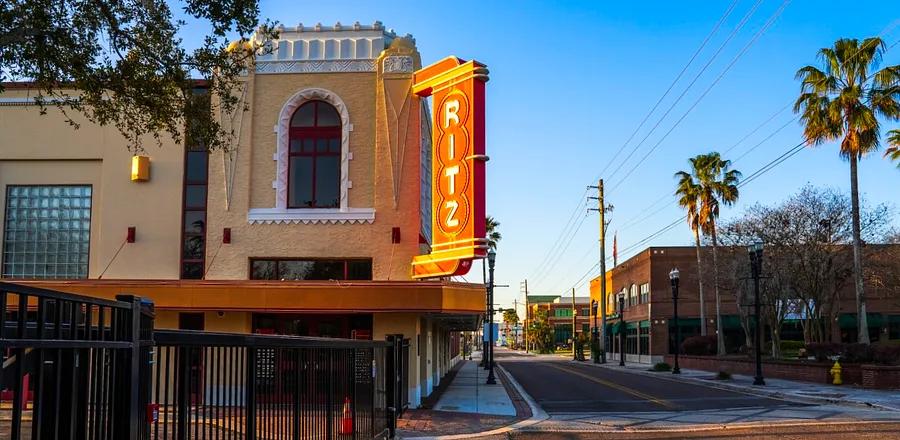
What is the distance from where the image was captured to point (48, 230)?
22375 mm

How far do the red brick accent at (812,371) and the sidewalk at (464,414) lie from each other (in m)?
11.7

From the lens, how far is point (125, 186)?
2200cm

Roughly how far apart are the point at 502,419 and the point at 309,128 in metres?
9.31

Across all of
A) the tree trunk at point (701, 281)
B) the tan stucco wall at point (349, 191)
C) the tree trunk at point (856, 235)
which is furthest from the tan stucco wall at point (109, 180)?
the tree trunk at point (701, 281)

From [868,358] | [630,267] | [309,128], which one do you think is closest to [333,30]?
[309,128]

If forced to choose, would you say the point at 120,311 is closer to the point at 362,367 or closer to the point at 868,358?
the point at 362,367

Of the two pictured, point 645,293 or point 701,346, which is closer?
point 701,346

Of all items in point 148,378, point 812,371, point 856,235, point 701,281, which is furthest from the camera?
point 701,281

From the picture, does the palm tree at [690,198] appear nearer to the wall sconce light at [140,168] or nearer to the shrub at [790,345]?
the shrub at [790,345]

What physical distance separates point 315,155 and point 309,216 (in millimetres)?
1709

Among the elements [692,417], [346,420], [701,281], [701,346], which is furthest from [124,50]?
[701,346]

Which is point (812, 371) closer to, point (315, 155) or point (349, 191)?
point (349, 191)

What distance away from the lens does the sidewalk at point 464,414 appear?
659 inches

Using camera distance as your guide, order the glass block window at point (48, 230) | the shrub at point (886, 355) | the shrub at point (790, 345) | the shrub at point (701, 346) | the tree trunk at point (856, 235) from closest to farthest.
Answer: the glass block window at point (48, 230) < the shrub at point (886, 355) < the tree trunk at point (856, 235) < the shrub at point (701, 346) < the shrub at point (790, 345)
